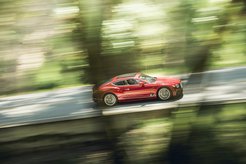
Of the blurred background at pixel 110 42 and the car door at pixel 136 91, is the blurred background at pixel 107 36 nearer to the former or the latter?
the blurred background at pixel 110 42

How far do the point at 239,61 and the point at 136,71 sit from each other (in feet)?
3.10

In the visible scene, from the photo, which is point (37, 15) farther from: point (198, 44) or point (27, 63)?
point (198, 44)

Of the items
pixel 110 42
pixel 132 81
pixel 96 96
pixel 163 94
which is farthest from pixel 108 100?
pixel 110 42

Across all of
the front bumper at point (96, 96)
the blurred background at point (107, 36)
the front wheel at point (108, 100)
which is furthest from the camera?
the front wheel at point (108, 100)

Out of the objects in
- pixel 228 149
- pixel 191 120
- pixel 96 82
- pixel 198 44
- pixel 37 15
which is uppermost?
pixel 37 15

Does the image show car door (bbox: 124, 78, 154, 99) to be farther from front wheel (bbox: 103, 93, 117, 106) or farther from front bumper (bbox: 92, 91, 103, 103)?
front bumper (bbox: 92, 91, 103, 103)

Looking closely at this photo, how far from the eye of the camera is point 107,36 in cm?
322

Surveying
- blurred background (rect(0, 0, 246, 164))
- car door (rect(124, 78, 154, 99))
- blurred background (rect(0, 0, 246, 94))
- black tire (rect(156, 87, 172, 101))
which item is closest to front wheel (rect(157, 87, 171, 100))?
black tire (rect(156, 87, 172, 101))

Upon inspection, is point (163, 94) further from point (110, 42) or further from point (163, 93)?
point (110, 42)

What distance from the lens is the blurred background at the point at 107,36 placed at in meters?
3.12

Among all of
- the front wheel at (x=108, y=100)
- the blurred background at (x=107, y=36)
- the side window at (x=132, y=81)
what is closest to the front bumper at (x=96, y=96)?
the blurred background at (x=107, y=36)

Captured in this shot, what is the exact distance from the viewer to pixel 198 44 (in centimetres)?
338

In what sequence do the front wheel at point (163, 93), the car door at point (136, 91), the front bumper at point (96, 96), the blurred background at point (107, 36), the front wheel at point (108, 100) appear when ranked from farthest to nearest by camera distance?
the car door at point (136, 91) → the front wheel at point (163, 93) → the front wheel at point (108, 100) → the front bumper at point (96, 96) → the blurred background at point (107, 36)

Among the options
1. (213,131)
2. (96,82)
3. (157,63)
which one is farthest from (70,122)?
(157,63)
